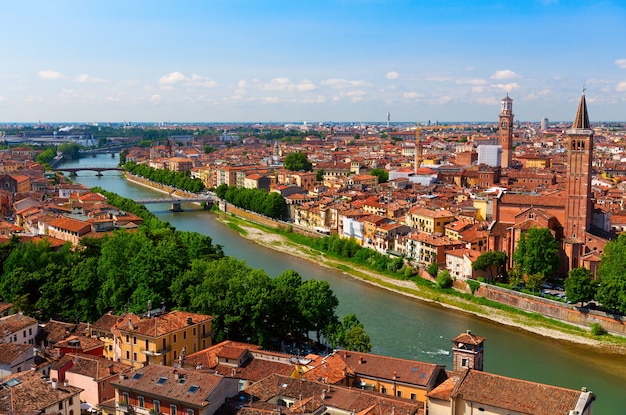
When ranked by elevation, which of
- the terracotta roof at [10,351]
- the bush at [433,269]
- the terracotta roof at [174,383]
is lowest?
the bush at [433,269]

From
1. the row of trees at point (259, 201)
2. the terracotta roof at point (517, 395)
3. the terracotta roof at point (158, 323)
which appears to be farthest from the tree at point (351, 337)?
the row of trees at point (259, 201)

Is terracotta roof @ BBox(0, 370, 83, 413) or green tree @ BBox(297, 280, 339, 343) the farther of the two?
green tree @ BBox(297, 280, 339, 343)

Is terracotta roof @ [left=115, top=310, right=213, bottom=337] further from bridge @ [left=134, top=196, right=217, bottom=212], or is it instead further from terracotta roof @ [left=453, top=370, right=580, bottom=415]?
bridge @ [left=134, top=196, right=217, bottom=212]

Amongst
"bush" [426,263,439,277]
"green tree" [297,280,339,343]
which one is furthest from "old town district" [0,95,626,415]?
"green tree" [297,280,339,343]

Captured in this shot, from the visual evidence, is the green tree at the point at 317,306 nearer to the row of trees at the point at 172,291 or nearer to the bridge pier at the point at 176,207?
the row of trees at the point at 172,291

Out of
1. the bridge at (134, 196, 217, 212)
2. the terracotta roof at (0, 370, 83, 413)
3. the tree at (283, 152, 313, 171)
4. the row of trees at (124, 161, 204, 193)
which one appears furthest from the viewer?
the tree at (283, 152, 313, 171)

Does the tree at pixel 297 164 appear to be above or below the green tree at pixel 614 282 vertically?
above

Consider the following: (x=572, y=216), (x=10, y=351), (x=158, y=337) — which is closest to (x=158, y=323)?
(x=158, y=337)
